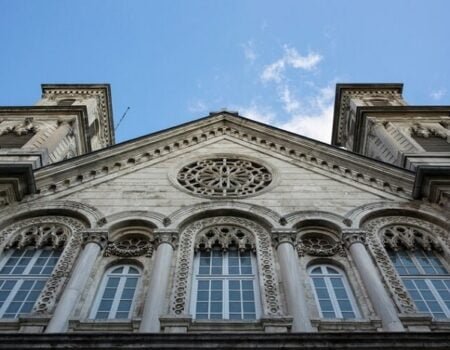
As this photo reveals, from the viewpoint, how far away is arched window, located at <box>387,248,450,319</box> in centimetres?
1247

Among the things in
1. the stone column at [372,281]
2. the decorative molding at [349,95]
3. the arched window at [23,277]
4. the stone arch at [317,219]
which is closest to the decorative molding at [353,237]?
the stone column at [372,281]

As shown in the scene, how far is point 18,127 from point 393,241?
16.3m

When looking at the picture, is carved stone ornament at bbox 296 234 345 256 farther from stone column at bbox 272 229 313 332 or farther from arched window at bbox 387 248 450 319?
arched window at bbox 387 248 450 319

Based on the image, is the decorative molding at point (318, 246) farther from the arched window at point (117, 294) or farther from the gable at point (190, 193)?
the arched window at point (117, 294)

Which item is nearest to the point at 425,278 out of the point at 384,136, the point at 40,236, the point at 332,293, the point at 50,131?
the point at 332,293

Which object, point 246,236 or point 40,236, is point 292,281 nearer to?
point 246,236

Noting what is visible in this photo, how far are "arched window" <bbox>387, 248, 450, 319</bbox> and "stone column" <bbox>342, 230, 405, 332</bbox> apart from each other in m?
0.97

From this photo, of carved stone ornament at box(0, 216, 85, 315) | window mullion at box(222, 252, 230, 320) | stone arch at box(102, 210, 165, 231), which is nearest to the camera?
window mullion at box(222, 252, 230, 320)

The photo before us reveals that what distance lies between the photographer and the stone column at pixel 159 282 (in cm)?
1096

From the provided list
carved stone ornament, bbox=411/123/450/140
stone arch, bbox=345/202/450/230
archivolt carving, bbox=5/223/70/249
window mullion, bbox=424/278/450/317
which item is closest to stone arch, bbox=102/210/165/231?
archivolt carving, bbox=5/223/70/249

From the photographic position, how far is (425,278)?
1357 centimetres
